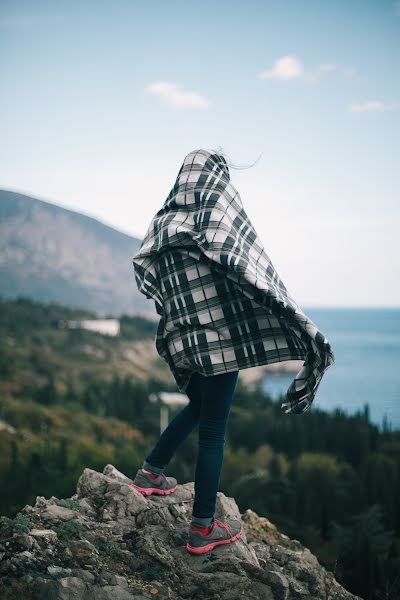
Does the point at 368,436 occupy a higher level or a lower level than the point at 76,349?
lower

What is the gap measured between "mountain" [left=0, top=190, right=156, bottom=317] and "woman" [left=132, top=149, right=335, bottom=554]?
8223 centimetres

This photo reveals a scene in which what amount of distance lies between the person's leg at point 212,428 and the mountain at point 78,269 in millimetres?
82467

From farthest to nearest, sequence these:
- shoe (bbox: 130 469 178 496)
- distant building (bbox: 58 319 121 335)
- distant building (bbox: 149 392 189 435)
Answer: distant building (bbox: 58 319 121 335), distant building (bbox: 149 392 189 435), shoe (bbox: 130 469 178 496)

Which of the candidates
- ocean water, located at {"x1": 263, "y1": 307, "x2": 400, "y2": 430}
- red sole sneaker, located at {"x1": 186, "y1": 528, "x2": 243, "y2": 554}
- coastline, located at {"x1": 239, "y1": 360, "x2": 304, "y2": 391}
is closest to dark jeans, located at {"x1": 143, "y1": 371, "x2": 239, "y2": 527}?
red sole sneaker, located at {"x1": 186, "y1": 528, "x2": 243, "y2": 554}

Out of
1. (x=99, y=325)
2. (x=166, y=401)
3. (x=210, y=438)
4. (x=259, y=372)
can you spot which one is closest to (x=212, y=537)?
(x=210, y=438)

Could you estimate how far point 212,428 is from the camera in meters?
2.60

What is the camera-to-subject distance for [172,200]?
2.81 m

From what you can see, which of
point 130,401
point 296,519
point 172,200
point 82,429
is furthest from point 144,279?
point 130,401

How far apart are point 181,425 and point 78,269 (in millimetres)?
131316

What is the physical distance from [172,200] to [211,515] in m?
1.55

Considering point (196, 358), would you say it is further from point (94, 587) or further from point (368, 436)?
point (368, 436)

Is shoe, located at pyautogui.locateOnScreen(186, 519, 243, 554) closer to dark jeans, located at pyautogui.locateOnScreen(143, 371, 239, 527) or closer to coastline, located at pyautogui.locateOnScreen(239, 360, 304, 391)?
dark jeans, located at pyautogui.locateOnScreen(143, 371, 239, 527)

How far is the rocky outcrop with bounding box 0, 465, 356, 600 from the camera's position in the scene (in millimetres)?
2295

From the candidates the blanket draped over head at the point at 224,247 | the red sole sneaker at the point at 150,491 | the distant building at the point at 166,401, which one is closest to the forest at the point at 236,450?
the distant building at the point at 166,401
